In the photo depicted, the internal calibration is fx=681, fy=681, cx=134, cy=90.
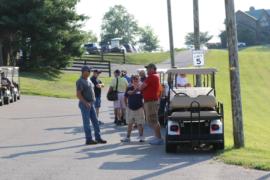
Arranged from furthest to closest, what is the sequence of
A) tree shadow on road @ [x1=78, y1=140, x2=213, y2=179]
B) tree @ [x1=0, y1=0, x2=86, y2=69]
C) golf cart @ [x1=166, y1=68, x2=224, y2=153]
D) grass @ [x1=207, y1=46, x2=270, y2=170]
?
tree @ [x1=0, y1=0, x2=86, y2=69]
golf cart @ [x1=166, y1=68, x2=224, y2=153]
grass @ [x1=207, y1=46, x2=270, y2=170]
tree shadow on road @ [x1=78, y1=140, x2=213, y2=179]

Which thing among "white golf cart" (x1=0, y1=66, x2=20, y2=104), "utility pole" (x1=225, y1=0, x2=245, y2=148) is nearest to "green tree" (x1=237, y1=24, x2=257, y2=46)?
"white golf cart" (x1=0, y1=66, x2=20, y2=104)

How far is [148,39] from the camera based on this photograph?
173875 millimetres

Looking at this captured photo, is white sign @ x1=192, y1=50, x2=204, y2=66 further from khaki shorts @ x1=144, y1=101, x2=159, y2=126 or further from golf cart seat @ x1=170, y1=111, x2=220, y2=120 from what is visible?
golf cart seat @ x1=170, y1=111, x2=220, y2=120

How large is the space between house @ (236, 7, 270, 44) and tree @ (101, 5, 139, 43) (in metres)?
38.9

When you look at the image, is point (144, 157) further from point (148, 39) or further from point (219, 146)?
point (148, 39)

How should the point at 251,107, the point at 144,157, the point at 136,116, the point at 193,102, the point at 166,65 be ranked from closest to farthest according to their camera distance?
the point at 144,157 → the point at 193,102 → the point at 136,116 → the point at 251,107 → the point at 166,65

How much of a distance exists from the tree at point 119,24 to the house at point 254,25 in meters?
38.9

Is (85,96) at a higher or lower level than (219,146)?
higher

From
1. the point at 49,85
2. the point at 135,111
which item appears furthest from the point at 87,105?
the point at 49,85

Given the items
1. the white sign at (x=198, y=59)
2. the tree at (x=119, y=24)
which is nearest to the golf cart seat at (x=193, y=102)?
the white sign at (x=198, y=59)

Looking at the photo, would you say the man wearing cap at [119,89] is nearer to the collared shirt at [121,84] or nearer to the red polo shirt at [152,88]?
the collared shirt at [121,84]

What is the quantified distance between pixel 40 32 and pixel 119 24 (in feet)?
415

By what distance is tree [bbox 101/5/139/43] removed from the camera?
172 m

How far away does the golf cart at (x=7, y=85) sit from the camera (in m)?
30.6
